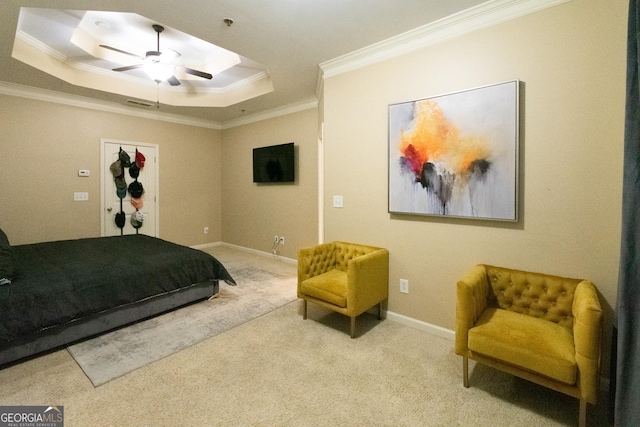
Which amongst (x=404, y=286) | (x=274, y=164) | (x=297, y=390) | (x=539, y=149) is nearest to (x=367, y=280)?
(x=404, y=286)

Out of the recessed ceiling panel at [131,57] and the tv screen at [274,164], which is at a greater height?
the recessed ceiling panel at [131,57]

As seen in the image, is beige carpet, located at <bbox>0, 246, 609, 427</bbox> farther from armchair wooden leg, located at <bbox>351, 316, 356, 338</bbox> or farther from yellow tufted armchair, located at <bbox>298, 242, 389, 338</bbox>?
yellow tufted armchair, located at <bbox>298, 242, 389, 338</bbox>

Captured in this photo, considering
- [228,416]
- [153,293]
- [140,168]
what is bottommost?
[228,416]

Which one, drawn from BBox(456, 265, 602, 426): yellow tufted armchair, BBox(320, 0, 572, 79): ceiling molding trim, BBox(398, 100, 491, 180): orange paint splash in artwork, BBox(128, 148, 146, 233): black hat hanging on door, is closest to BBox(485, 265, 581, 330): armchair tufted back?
BBox(456, 265, 602, 426): yellow tufted armchair

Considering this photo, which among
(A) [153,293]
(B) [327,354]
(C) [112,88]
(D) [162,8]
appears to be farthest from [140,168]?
(B) [327,354]

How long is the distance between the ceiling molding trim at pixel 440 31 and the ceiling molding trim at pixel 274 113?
148 cm

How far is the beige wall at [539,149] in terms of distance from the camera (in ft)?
6.26

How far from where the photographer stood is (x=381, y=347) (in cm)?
249

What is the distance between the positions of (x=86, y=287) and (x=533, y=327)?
3438mm

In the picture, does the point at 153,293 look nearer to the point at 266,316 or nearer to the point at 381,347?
the point at 266,316

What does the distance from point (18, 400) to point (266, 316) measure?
1.83 m

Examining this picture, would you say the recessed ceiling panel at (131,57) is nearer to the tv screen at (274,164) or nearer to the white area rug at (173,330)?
the tv screen at (274,164)

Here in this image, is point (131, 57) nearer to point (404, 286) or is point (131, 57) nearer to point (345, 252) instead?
point (345, 252)

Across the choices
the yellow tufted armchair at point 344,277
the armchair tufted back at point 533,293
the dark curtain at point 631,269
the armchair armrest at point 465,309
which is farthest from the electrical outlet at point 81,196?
the dark curtain at point 631,269
